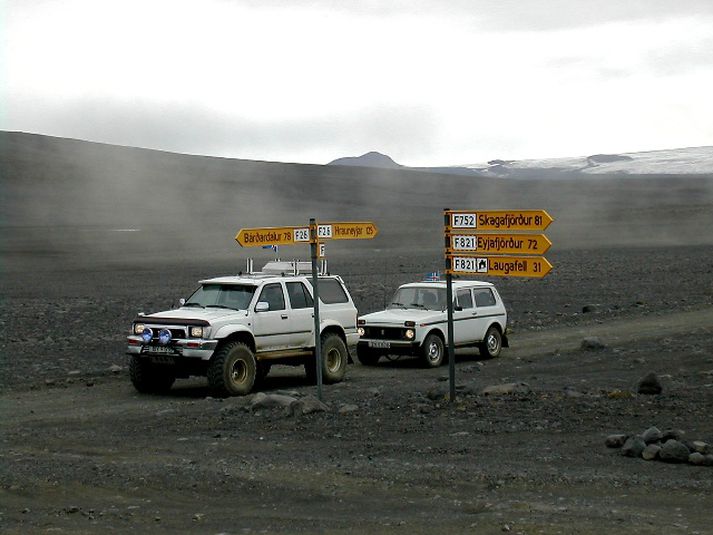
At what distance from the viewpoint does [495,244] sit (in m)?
15.3

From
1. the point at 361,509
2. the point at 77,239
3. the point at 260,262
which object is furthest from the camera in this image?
the point at 77,239

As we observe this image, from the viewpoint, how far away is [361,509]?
1023cm

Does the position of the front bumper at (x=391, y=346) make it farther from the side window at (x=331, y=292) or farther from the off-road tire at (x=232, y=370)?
the off-road tire at (x=232, y=370)

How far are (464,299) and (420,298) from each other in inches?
35.1

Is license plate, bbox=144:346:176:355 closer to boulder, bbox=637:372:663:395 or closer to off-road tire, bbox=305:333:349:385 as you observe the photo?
off-road tire, bbox=305:333:349:385

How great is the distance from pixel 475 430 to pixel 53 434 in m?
5.02

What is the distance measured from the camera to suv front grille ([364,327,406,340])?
2169 cm

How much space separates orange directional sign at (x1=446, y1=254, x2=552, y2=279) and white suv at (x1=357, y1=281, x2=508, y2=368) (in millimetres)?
5931

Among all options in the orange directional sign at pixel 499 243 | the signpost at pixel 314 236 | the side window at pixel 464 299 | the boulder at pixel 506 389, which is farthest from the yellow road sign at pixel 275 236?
the side window at pixel 464 299

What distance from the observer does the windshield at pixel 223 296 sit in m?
18.6

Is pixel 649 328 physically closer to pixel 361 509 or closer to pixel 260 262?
pixel 361 509

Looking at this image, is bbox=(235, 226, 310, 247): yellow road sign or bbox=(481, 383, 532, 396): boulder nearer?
bbox=(481, 383, 532, 396): boulder

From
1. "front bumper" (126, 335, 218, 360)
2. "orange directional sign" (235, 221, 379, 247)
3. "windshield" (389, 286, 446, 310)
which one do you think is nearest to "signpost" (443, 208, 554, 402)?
"orange directional sign" (235, 221, 379, 247)

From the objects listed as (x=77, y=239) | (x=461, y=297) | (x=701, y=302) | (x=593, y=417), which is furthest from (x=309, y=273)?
(x=77, y=239)
